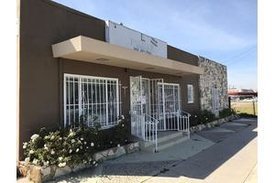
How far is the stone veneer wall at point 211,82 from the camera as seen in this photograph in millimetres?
18625

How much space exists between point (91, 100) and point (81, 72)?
0.99 m

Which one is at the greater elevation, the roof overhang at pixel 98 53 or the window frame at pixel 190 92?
the roof overhang at pixel 98 53

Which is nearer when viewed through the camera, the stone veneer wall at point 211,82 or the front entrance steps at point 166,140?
the front entrance steps at point 166,140

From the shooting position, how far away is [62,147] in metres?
6.71

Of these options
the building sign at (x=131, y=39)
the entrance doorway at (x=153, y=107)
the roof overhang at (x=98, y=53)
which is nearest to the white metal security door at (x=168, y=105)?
the entrance doorway at (x=153, y=107)

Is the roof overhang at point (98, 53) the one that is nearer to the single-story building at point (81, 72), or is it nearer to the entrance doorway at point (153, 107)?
the single-story building at point (81, 72)

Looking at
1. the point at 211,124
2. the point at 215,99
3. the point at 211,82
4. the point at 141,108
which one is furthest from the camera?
the point at 215,99

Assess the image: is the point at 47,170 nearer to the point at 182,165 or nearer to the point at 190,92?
the point at 182,165

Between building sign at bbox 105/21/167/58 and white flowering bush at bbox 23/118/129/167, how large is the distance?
3.67 meters

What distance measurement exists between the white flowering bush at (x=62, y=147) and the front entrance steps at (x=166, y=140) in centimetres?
235

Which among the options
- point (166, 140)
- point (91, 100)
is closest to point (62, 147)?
point (91, 100)

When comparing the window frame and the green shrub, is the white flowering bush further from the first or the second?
the window frame

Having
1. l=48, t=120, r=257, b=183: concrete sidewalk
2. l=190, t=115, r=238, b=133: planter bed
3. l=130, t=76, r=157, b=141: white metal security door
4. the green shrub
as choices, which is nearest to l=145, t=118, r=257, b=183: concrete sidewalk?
l=48, t=120, r=257, b=183: concrete sidewalk

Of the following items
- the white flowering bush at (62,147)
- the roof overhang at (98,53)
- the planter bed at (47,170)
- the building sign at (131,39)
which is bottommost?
the planter bed at (47,170)
